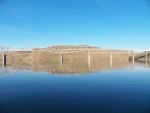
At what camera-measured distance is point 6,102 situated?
20.2m

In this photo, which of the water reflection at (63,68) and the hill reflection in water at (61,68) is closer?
the hill reflection in water at (61,68)

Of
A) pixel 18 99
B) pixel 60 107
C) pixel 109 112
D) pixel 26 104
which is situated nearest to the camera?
pixel 109 112

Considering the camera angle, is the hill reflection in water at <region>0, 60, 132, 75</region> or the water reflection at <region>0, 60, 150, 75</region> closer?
the hill reflection in water at <region>0, 60, 132, 75</region>

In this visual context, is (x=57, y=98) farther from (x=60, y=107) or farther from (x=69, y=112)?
(x=69, y=112)

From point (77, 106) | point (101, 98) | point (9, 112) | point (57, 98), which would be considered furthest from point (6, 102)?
point (101, 98)

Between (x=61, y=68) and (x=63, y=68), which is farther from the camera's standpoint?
(x=61, y=68)

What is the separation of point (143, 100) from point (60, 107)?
8382 millimetres

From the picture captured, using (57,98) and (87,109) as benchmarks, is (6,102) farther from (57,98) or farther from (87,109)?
(87,109)

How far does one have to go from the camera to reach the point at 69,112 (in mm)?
16531

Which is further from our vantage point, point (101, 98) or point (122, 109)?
point (101, 98)

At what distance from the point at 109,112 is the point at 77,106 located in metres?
3.10

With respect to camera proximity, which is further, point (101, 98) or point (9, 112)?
point (101, 98)

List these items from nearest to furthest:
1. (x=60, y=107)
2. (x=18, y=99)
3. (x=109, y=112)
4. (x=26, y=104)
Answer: (x=109, y=112), (x=60, y=107), (x=26, y=104), (x=18, y=99)

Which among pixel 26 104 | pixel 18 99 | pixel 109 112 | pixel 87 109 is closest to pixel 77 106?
pixel 87 109
